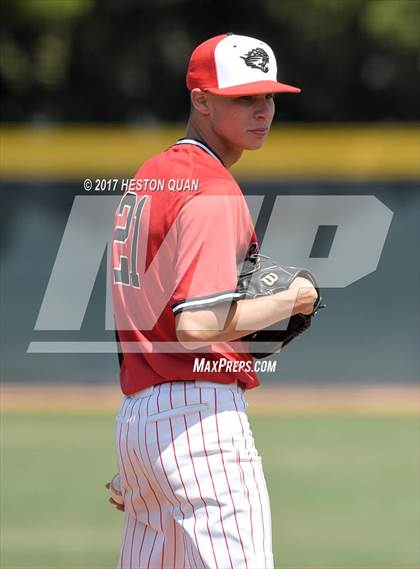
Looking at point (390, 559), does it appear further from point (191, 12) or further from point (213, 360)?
point (191, 12)

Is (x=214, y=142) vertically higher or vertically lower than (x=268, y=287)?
higher

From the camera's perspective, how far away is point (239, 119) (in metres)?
2.94

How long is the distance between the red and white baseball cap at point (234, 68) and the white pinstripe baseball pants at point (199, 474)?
0.74 metres

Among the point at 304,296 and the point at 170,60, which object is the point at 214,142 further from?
the point at 170,60

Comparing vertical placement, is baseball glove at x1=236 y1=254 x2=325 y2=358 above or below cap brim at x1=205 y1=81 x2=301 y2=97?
below

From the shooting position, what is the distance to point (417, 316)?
1004 centimetres

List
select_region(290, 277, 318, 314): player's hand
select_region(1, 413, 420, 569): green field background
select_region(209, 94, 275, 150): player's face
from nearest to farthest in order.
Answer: select_region(290, 277, 318, 314): player's hand, select_region(209, 94, 275, 150): player's face, select_region(1, 413, 420, 569): green field background

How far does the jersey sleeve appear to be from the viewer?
268 cm

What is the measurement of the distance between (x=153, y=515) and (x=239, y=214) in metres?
0.79

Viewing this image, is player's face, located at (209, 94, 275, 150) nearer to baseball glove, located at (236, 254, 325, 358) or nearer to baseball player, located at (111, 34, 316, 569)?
baseball player, located at (111, 34, 316, 569)

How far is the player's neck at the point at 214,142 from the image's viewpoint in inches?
116

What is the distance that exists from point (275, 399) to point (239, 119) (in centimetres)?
683

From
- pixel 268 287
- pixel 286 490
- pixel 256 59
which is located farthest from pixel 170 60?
pixel 268 287

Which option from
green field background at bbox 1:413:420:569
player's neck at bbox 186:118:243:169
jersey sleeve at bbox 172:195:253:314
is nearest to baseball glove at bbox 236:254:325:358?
jersey sleeve at bbox 172:195:253:314
